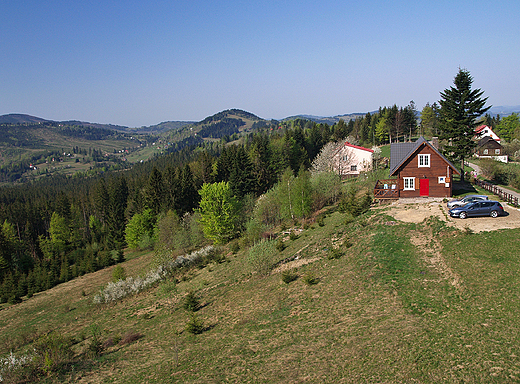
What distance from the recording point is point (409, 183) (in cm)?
3322

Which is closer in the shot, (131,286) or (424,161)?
(424,161)

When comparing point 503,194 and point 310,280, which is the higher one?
point 503,194

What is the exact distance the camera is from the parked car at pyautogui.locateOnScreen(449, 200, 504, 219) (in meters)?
24.1

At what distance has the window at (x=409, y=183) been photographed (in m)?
33.1

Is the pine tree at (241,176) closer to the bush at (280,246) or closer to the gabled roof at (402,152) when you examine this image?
the bush at (280,246)

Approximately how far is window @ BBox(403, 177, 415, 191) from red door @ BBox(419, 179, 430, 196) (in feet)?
2.53

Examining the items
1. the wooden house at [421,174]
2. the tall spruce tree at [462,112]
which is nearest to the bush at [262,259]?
the wooden house at [421,174]

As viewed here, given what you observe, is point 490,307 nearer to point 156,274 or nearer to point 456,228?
point 456,228

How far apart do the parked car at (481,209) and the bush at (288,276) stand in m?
14.2

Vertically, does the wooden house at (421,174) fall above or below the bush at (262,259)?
above

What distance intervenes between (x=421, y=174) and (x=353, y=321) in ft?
76.4

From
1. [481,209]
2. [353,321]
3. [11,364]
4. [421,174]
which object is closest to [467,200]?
[481,209]

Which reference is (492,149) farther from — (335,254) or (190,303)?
(190,303)

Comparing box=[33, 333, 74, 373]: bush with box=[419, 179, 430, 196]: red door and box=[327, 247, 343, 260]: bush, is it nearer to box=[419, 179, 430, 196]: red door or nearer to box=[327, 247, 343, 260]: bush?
box=[327, 247, 343, 260]: bush
